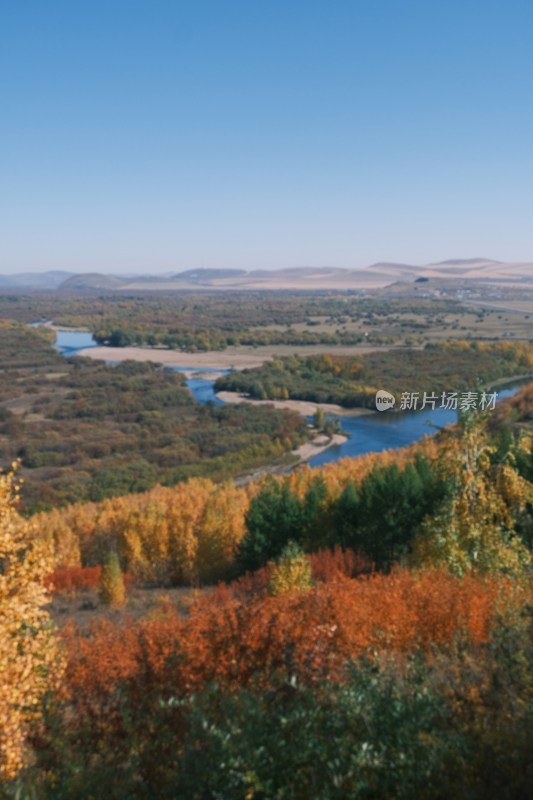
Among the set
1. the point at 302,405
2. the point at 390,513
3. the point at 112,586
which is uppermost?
the point at 390,513

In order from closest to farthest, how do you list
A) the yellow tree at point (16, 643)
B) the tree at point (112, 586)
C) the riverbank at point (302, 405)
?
1. the yellow tree at point (16, 643)
2. the tree at point (112, 586)
3. the riverbank at point (302, 405)

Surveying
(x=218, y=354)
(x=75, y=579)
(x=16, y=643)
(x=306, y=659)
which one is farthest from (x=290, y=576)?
(x=218, y=354)

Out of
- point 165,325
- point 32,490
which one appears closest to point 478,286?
point 165,325

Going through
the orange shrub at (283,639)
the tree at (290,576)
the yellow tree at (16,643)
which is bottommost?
the tree at (290,576)

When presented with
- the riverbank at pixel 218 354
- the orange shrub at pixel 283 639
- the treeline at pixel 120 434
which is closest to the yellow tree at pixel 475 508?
the orange shrub at pixel 283 639

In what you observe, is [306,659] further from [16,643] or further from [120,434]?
[120,434]

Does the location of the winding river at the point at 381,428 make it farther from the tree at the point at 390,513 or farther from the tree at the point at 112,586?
the tree at the point at 112,586

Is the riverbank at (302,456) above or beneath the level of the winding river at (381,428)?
beneath
